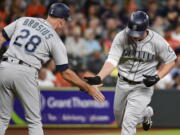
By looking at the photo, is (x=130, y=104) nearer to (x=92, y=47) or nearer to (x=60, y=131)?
(x=60, y=131)

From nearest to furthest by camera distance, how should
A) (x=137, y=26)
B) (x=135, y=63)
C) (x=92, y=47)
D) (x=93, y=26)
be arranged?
1. (x=137, y=26)
2. (x=135, y=63)
3. (x=92, y=47)
4. (x=93, y=26)

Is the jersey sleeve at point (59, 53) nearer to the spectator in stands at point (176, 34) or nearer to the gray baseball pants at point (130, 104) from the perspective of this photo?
the gray baseball pants at point (130, 104)

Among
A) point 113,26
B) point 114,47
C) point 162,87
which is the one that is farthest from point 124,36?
point 113,26

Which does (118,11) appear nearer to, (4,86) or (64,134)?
(64,134)

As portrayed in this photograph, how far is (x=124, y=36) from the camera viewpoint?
8125 millimetres

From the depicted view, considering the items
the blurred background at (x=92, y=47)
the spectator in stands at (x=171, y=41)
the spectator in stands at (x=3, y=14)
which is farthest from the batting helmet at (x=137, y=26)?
the spectator in stands at (x=171, y=41)

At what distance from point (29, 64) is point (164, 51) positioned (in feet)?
7.35

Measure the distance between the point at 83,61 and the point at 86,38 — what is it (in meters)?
1.02

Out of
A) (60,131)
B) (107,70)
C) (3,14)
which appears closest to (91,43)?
(3,14)

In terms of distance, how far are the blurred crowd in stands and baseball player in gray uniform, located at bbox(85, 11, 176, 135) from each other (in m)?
4.59

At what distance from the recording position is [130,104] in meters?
8.16

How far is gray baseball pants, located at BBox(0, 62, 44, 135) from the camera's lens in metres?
7.08

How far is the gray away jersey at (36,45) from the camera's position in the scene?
712 cm

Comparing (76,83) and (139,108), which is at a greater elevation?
(76,83)
